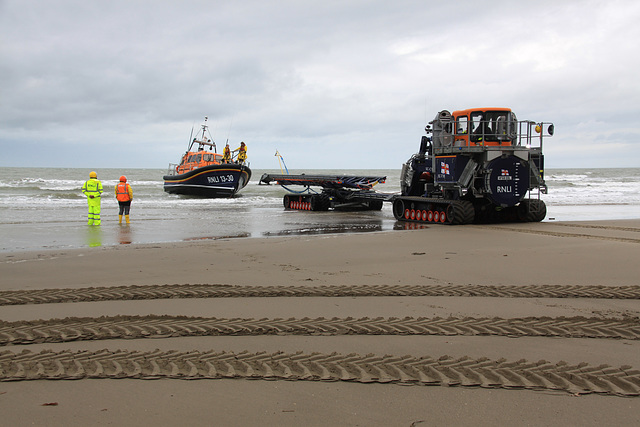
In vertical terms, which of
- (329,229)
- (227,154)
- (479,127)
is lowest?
(329,229)

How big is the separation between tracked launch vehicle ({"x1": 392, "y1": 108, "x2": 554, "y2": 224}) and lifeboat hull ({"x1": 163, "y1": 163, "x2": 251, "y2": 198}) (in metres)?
16.4

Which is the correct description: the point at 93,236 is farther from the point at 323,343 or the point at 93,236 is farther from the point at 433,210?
the point at 323,343

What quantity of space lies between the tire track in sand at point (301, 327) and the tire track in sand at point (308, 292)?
92 cm

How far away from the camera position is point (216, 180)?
29.8 m

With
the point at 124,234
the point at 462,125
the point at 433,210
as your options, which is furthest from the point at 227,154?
the point at 124,234

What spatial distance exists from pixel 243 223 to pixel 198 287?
30.5 feet

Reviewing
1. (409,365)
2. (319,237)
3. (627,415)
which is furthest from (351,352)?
(319,237)

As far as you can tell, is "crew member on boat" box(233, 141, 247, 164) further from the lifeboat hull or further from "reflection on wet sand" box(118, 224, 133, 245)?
"reflection on wet sand" box(118, 224, 133, 245)

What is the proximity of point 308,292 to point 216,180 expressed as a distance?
24.8m

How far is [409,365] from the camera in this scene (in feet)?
11.3


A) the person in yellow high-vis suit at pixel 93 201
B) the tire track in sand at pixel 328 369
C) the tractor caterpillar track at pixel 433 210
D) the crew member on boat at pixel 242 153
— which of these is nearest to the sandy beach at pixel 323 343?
the tire track in sand at pixel 328 369

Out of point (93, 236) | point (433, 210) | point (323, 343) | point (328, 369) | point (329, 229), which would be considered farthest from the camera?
point (433, 210)

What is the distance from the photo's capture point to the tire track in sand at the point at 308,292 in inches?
214

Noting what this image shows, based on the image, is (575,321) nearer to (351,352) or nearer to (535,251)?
(351,352)
